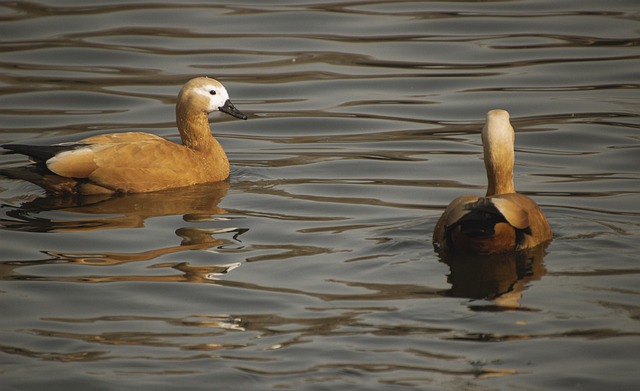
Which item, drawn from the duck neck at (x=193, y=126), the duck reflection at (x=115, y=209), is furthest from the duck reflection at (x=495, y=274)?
the duck neck at (x=193, y=126)

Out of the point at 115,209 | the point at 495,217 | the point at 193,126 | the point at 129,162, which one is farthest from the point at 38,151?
the point at 495,217

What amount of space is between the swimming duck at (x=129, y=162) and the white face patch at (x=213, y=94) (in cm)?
3

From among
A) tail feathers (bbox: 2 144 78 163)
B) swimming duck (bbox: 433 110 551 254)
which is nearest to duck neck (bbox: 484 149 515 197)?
swimming duck (bbox: 433 110 551 254)

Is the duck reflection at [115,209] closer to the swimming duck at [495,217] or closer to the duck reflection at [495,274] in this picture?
the swimming duck at [495,217]

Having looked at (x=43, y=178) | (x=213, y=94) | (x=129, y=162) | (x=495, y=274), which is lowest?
(x=495, y=274)

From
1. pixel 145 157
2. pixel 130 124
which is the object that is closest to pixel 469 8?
pixel 130 124

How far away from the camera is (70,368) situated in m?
6.18

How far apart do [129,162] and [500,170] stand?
3.43 meters

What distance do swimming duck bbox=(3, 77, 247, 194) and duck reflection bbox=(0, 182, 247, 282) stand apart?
10cm

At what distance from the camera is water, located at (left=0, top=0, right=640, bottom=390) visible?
629 cm

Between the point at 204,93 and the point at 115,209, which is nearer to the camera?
the point at 115,209

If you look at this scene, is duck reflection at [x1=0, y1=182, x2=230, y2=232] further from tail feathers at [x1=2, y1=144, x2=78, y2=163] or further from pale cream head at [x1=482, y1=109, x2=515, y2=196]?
pale cream head at [x1=482, y1=109, x2=515, y2=196]

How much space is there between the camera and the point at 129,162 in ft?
33.6

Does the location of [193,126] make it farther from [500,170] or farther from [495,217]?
[495,217]
